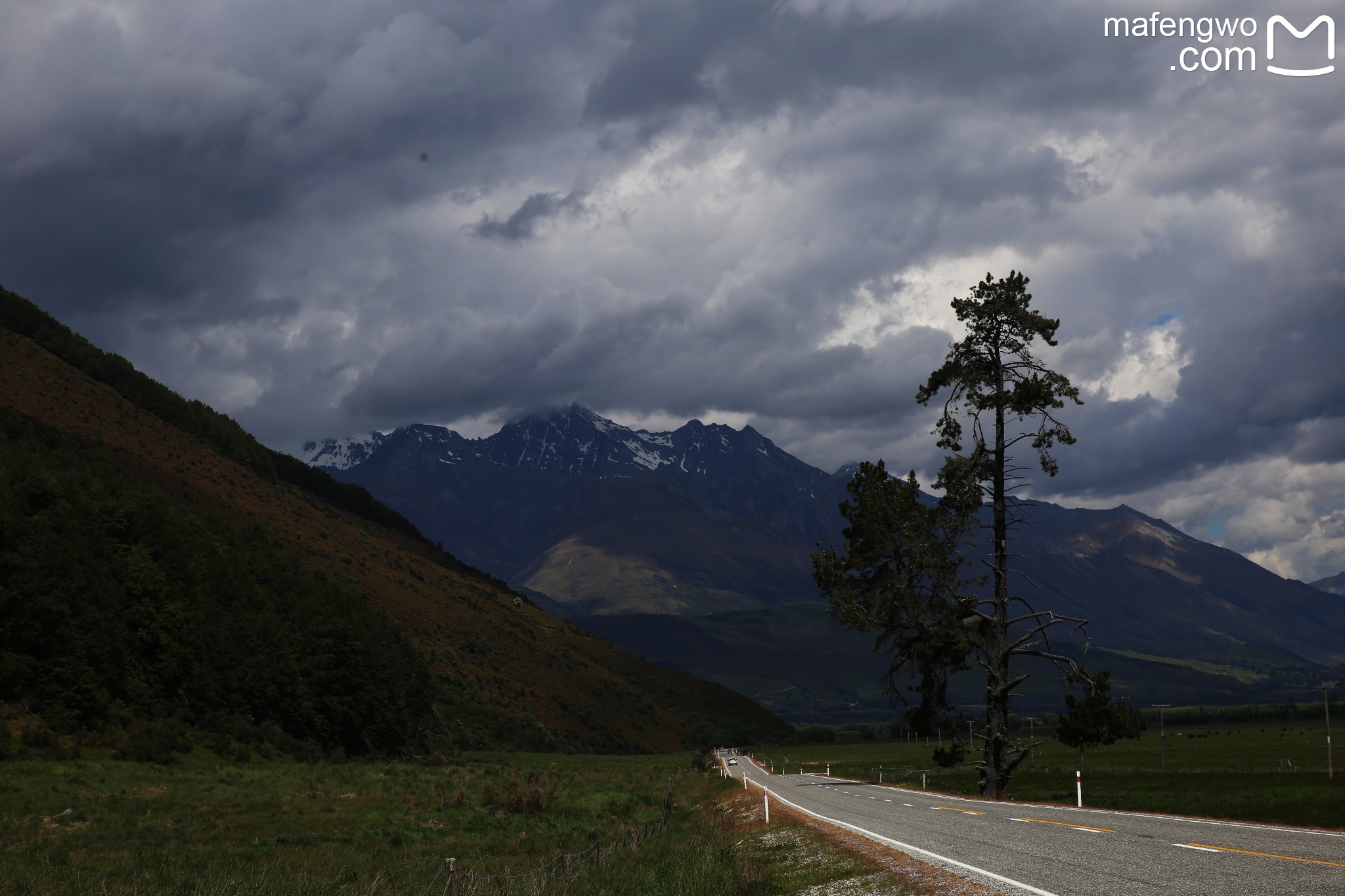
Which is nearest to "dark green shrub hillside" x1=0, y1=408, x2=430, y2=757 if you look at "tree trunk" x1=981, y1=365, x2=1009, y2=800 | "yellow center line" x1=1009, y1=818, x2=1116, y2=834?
"tree trunk" x1=981, y1=365, x2=1009, y2=800

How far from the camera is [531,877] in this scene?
1972 centimetres

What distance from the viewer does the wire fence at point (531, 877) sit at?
56.1ft

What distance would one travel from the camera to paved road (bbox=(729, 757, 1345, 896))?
40.3ft

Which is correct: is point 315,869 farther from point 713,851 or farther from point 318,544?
point 318,544

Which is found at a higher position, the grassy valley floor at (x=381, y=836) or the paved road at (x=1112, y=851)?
the paved road at (x=1112, y=851)

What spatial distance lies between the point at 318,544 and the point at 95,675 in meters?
61.1

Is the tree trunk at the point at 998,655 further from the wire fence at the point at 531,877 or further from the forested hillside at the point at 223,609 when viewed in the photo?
the forested hillside at the point at 223,609

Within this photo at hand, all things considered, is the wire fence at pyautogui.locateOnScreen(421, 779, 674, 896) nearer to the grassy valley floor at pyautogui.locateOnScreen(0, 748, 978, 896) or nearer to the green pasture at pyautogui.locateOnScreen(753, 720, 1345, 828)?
the grassy valley floor at pyautogui.locateOnScreen(0, 748, 978, 896)

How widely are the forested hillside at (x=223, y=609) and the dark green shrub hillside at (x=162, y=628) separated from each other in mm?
137

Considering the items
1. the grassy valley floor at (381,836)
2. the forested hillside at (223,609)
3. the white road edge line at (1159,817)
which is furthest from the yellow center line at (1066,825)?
the forested hillside at (223,609)

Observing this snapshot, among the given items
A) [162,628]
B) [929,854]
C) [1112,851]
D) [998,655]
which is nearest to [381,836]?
[929,854]

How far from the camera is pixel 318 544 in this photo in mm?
112000

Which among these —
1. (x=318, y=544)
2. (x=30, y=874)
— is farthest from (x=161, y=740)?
(x=318, y=544)

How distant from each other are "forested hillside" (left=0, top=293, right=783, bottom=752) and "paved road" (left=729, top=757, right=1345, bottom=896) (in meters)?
43.2
